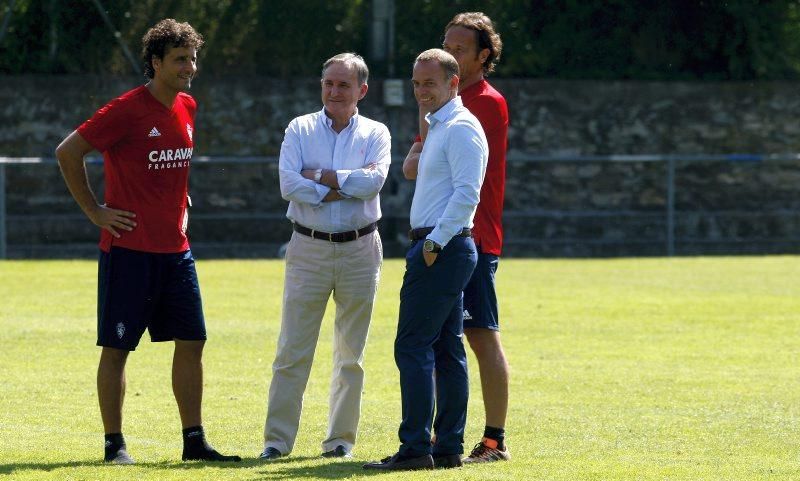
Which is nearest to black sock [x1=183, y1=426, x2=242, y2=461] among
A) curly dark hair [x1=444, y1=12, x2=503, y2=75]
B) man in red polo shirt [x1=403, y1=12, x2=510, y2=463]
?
man in red polo shirt [x1=403, y1=12, x2=510, y2=463]

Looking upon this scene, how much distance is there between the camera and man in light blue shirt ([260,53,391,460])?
24.8ft

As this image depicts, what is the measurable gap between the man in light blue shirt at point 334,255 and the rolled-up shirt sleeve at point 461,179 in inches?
27.7

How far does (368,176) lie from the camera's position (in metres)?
7.52

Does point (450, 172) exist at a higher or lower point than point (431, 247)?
higher

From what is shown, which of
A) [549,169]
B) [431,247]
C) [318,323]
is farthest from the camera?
[549,169]

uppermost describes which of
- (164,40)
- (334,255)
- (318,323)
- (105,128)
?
(164,40)

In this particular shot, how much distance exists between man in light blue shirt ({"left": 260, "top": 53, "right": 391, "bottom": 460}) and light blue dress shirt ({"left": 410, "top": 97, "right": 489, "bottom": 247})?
1.76 feet

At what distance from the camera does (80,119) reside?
23.0 m

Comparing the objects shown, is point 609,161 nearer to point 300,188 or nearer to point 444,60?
point 300,188

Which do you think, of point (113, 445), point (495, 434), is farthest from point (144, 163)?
point (495, 434)

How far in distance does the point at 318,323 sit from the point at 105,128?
1.40 m

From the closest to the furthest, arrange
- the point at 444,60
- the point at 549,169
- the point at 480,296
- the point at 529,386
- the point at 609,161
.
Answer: the point at 444,60 < the point at 480,296 < the point at 529,386 < the point at 549,169 < the point at 609,161

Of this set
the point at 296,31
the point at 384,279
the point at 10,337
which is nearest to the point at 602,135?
the point at 296,31

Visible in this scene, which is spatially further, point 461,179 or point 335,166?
point 335,166
